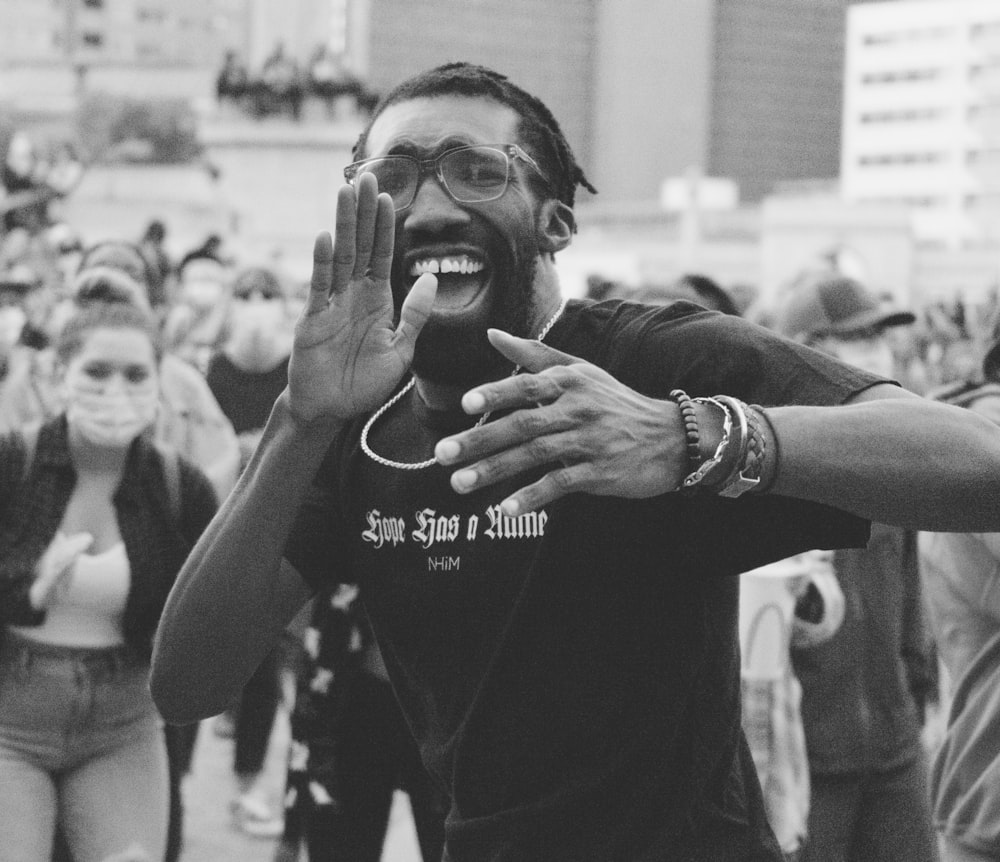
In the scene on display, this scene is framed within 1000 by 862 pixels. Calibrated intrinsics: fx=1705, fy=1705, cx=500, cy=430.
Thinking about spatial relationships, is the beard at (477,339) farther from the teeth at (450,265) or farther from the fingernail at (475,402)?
the fingernail at (475,402)

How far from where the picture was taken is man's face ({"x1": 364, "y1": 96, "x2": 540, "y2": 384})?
2.43 metres

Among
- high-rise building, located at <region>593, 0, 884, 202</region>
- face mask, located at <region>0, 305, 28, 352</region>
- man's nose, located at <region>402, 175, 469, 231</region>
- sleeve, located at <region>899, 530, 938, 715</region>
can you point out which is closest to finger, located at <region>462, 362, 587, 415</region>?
man's nose, located at <region>402, 175, 469, 231</region>

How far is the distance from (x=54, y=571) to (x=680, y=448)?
2469 millimetres

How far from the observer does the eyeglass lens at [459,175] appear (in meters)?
2.46

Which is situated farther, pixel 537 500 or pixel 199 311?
pixel 199 311

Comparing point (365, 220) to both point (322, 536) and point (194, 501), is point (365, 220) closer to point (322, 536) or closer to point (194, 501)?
point (322, 536)

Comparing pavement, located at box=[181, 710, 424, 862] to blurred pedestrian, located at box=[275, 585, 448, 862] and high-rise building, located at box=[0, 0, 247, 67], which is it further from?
high-rise building, located at box=[0, 0, 247, 67]

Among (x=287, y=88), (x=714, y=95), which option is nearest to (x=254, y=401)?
(x=287, y=88)

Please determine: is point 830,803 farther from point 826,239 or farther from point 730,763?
point 826,239

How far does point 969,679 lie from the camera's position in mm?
3754

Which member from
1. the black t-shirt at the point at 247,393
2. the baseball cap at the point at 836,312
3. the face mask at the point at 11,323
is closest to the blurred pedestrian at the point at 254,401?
the black t-shirt at the point at 247,393

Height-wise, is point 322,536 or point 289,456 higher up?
point 289,456

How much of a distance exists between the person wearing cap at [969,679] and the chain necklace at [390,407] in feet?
4.93

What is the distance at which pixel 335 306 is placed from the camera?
225 cm
